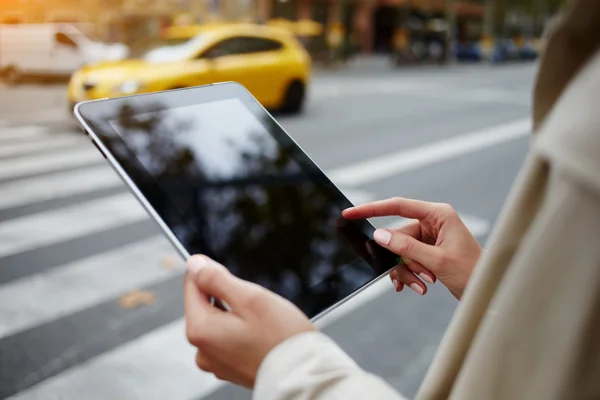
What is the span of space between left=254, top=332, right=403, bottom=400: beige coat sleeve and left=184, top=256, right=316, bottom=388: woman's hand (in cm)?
3

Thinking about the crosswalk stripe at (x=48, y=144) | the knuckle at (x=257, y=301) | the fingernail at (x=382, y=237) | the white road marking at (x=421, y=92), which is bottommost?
the white road marking at (x=421, y=92)

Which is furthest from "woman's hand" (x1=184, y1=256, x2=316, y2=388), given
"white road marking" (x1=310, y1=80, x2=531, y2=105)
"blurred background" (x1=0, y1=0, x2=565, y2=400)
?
"white road marking" (x1=310, y1=80, x2=531, y2=105)

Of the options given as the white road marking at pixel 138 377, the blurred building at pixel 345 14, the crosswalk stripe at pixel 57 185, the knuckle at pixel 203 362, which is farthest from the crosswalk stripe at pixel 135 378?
the blurred building at pixel 345 14

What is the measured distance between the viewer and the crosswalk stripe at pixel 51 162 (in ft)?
19.1

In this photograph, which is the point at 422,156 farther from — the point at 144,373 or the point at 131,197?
the point at 144,373

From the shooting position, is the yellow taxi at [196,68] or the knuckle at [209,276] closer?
the knuckle at [209,276]

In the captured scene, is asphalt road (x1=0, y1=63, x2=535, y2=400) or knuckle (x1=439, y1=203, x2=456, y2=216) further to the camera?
asphalt road (x1=0, y1=63, x2=535, y2=400)

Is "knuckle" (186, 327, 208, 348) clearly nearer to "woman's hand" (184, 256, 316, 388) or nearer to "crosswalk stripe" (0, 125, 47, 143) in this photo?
"woman's hand" (184, 256, 316, 388)

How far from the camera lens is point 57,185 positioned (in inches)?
226

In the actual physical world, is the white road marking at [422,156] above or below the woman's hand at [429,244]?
below

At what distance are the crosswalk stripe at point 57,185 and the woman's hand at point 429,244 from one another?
4.02 meters

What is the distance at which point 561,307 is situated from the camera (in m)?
0.52

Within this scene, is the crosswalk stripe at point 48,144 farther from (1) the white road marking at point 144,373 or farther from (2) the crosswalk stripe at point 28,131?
(1) the white road marking at point 144,373

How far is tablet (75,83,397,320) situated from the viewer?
40.6 inches
